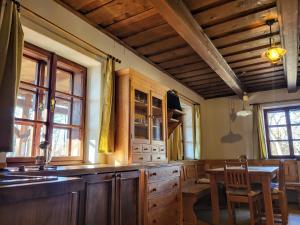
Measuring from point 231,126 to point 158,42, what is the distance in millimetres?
3559

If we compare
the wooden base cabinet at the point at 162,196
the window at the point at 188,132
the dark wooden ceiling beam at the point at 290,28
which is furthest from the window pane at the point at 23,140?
the window at the point at 188,132

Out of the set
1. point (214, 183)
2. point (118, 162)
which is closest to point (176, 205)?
point (214, 183)

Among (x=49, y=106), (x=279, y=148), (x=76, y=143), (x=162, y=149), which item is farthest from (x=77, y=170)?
(x=279, y=148)

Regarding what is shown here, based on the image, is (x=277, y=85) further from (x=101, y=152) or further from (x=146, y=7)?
(x=101, y=152)

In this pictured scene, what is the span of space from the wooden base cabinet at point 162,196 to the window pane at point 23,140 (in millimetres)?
1212

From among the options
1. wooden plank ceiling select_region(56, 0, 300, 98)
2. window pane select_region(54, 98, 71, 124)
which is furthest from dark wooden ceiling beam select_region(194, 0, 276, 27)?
window pane select_region(54, 98, 71, 124)

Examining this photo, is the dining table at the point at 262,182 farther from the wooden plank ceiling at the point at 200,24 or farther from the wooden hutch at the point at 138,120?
the wooden plank ceiling at the point at 200,24

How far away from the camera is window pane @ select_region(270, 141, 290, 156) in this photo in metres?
5.47

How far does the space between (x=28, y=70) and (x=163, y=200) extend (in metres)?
2.11

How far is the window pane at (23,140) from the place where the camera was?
2.15 m

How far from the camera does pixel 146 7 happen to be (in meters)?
2.58

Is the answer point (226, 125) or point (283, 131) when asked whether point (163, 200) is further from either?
point (283, 131)

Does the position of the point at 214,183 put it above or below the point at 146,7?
below

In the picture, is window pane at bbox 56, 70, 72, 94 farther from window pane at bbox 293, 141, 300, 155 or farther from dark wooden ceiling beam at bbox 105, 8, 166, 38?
window pane at bbox 293, 141, 300, 155
